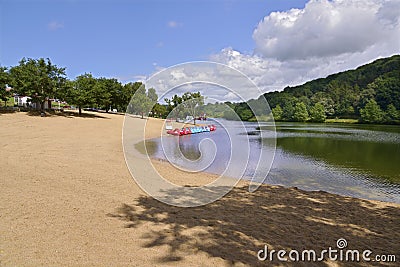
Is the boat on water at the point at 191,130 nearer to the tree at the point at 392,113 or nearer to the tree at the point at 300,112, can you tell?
the tree at the point at 392,113

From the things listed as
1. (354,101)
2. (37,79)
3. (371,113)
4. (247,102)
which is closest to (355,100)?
(354,101)

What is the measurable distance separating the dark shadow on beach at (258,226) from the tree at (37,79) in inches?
1263

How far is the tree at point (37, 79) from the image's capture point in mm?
32562

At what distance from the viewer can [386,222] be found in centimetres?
668

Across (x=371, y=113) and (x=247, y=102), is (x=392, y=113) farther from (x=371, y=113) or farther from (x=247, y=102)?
(x=247, y=102)

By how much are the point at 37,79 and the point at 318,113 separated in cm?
9340

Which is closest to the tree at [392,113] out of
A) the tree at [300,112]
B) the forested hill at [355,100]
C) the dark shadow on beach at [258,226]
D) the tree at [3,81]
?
the forested hill at [355,100]

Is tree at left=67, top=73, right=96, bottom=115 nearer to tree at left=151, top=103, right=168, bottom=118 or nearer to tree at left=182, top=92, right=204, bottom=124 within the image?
tree at left=151, top=103, right=168, bottom=118

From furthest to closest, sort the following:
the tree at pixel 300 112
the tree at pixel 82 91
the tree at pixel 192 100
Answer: the tree at pixel 300 112 < the tree at pixel 82 91 < the tree at pixel 192 100

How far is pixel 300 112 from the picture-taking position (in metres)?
106

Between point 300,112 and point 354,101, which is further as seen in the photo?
point 300,112

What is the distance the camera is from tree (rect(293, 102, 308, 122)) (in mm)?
104812

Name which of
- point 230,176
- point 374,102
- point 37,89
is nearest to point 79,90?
point 37,89

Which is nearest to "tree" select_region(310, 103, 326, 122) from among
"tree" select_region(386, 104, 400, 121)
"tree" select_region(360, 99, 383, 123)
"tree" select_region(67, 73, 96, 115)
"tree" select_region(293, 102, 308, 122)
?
"tree" select_region(293, 102, 308, 122)
